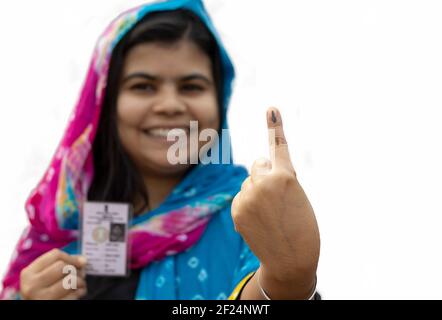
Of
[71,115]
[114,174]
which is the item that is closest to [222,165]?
[114,174]

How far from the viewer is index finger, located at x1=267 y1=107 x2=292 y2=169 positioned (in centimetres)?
90

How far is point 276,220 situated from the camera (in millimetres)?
876

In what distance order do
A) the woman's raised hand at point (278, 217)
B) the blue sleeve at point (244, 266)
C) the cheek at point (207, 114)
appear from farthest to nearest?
the cheek at point (207, 114)
the blue sleeve at point (244, 266)
the woman's raised hand at point (278, 217)

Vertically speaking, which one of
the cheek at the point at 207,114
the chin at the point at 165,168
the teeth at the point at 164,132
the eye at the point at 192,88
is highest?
the eye at the point at 192,88

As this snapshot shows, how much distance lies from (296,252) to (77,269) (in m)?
0.59

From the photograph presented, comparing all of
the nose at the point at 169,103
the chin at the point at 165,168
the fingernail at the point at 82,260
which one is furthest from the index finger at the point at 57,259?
the nose at the point at 169,103

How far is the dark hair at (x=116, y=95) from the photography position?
4.30ft

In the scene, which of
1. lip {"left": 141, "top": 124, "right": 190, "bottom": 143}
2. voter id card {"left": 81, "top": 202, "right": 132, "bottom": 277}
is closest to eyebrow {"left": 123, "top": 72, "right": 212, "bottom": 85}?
lip {"left": 141, "top": 124, "right": 190, "bottom": 143}

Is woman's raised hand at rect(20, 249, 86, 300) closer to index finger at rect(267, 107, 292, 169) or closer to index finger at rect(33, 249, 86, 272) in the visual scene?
index finger at rect(33, 249, 86, 272)

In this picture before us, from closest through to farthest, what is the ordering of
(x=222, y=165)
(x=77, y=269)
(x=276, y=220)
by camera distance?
(x=276, y=220) → (x=77, y=269) → (x=222, y=165)

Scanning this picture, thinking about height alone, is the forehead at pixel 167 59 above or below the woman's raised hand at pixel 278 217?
above

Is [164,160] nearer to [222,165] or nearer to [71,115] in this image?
[222,165]

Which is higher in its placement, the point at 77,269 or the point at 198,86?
the point at 198,86

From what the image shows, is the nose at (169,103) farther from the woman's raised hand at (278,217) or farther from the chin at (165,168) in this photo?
the woman's raised hand at (278,217)
